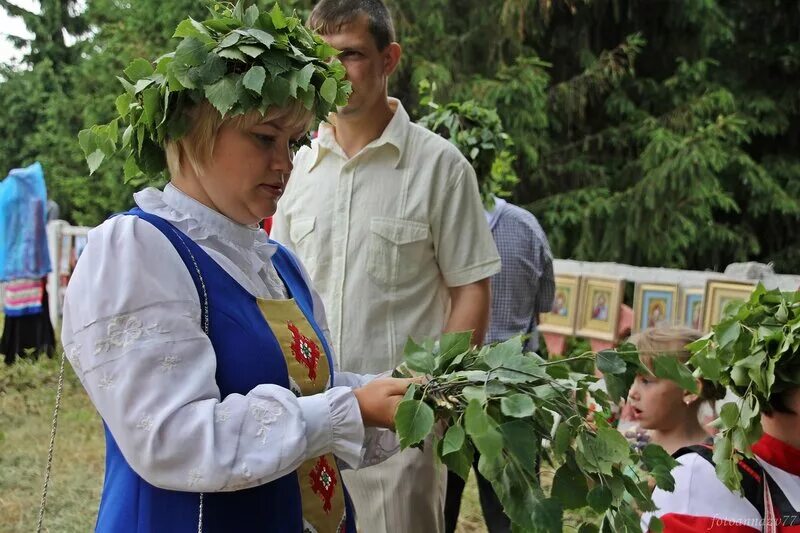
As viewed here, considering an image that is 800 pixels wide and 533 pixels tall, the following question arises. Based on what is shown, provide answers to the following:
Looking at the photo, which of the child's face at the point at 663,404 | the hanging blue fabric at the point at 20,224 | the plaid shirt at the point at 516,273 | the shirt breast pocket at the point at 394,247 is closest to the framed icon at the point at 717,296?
the plaid shirt at the point at 516,273

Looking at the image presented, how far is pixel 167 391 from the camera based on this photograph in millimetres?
1599

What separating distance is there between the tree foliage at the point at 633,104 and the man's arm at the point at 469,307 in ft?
25.6

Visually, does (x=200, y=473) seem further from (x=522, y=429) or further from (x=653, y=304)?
(x=653, y=304)

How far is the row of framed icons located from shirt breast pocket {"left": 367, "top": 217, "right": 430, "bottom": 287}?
3.01m

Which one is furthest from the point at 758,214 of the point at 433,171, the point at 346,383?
the point at 346,383

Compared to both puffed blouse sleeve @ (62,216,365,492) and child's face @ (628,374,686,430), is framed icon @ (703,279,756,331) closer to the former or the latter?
child's face @ (628,374,686,430)

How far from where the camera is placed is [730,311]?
8.57 ft

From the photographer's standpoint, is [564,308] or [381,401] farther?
[564,308]

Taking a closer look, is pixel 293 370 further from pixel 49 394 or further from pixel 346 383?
pixel 49 394

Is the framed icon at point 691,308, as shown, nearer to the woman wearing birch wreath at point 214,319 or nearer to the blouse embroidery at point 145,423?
the woman wearing birch wreath at point 214,319

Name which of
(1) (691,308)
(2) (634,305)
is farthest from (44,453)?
(1) (691,308)

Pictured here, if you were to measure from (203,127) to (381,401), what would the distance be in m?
0.60

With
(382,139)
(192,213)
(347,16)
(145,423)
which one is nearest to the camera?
(145,423)

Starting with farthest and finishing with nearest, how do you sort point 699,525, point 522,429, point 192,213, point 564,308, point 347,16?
point 564,308 < point 347,16 < point 699,525 < point 192,213 < point 522,429
